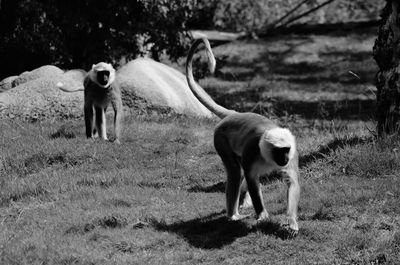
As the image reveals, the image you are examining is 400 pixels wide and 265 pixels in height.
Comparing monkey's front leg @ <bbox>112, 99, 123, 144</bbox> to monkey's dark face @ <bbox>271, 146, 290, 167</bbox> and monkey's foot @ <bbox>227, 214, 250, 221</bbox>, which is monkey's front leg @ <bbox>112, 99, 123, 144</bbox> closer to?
monkey's foot @ <bbox>227, 214, 250, 221</bbox>

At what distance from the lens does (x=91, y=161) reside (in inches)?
380

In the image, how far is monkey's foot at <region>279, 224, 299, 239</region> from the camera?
22.4 feet

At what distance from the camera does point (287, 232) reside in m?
6.86

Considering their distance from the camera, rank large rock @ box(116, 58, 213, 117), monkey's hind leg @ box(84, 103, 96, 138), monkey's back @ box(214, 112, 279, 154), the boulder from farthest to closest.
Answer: the boulder → large rock @ box(116, 58, 213, 117) → monkey's hind leg @ box(84, 103, 96, 138) → monkey's back @ box(214, 112, 279, 154)

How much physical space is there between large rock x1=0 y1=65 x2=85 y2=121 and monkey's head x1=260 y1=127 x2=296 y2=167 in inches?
241

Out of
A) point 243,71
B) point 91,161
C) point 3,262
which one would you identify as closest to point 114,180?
point 91,161

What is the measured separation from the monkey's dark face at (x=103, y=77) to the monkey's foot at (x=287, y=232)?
4852mm

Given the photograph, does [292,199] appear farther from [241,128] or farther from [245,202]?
[245,202]

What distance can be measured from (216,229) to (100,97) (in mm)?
4446

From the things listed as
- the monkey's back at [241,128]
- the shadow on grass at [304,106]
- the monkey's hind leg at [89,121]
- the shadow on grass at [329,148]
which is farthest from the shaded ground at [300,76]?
the monkey's back at [241,128]

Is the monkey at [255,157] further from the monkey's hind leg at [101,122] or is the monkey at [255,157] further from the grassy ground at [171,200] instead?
the monkey's hind leg at [101,122]

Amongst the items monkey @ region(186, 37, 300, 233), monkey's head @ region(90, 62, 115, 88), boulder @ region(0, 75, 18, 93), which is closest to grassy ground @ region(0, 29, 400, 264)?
monkey @ region(186, 37, 300, 233)

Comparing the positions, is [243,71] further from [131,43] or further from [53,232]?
[53,232]

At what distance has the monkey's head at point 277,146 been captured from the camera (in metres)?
6.64
